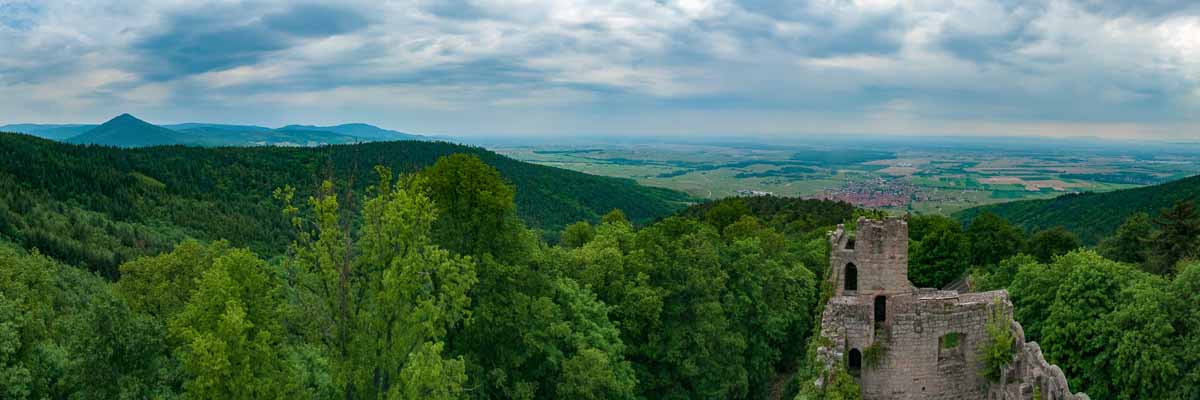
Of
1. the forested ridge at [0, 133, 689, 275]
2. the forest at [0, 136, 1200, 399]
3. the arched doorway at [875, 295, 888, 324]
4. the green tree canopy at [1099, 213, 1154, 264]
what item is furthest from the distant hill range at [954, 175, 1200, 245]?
the forested ridge at [0, 133, 689, 275]

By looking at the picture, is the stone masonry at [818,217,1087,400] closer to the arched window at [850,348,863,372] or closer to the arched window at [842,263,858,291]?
the arched window at [850,348,863,372]

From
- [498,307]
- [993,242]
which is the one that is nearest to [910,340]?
[498,307]

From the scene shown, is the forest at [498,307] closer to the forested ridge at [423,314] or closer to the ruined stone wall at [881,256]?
the forested ridge at [423,314]

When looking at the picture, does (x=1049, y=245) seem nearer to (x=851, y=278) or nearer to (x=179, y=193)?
(x=851, y=278)

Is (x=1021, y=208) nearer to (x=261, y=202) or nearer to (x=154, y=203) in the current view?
(x=261, y=202)

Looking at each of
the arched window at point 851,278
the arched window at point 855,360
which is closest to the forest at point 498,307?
the arched window at point 855,360
